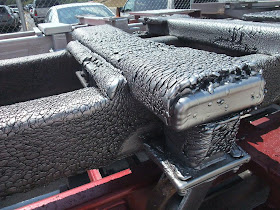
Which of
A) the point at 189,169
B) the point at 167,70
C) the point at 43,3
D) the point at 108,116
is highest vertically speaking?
the point at 43,3

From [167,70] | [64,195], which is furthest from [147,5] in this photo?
[167,70]

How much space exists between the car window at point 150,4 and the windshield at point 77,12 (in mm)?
934

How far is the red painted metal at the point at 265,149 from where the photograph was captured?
94cm

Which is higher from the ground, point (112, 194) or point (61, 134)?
point (61, 134)

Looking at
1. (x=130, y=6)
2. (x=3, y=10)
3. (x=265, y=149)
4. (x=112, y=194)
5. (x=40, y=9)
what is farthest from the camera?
(x=40, y=9)

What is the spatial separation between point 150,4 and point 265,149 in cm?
566

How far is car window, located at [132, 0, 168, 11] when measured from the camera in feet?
19.4

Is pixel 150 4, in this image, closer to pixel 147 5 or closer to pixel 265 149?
pixel 147 5

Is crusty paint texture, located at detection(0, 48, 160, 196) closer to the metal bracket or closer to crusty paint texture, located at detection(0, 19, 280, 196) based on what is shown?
crusty paint texture, located at detection(0, 19, 280, 196)

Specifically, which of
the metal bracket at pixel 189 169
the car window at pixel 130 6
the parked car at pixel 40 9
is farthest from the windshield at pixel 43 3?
the metal bracket at pixel 189 169

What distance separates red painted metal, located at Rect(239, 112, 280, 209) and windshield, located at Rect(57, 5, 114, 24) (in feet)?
14.5

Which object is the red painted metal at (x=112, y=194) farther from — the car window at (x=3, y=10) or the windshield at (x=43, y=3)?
the windshield at (x=43, y=3)

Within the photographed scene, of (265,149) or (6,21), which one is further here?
(6,21)

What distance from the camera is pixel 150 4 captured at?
6055mm
